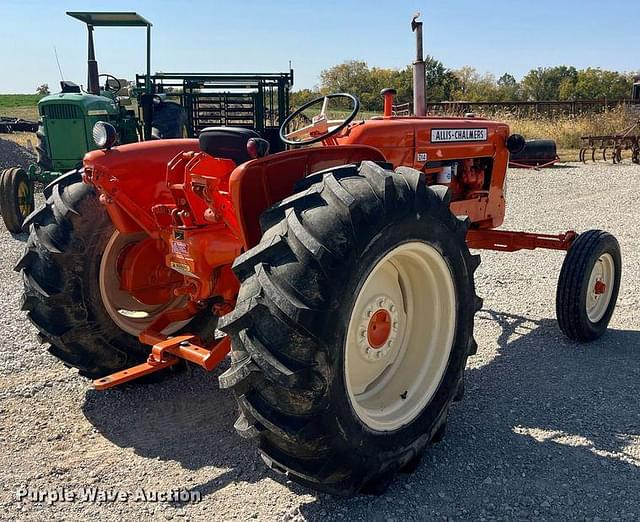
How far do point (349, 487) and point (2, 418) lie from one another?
81.7 inches

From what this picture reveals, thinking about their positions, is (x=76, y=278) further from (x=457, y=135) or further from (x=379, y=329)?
(x=457, y=135)

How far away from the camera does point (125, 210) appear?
322cm

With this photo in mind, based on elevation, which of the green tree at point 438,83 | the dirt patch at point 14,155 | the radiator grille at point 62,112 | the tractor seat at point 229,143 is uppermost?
the green tree at point 438,83

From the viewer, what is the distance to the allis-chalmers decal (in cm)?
420

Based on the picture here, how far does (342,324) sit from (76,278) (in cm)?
172

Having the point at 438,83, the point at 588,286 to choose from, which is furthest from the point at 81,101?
the point at 438,83

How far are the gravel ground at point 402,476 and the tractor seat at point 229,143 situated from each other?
1.41 metres

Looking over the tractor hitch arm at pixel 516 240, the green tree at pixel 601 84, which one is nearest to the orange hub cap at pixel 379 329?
the tractor hitch arm at pixel 516 240

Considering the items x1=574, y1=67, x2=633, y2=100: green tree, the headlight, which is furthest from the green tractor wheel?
x1=574, y1=67, x2=633, y2=100: green tree

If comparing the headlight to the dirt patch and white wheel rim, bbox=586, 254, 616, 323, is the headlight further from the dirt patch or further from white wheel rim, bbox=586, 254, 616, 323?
the dirt patch

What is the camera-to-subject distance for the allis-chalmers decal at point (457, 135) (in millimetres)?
4203

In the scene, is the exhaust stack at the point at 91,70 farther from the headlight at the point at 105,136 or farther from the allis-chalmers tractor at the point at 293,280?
the headlight at the point at 105,136

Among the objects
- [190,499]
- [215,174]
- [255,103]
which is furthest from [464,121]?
[255,103]

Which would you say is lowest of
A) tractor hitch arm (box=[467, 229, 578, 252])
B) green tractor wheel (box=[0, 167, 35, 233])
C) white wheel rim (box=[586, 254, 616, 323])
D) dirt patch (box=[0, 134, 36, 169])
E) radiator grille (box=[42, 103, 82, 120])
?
white wheel rim (box=[586, 254, 616, 323])
